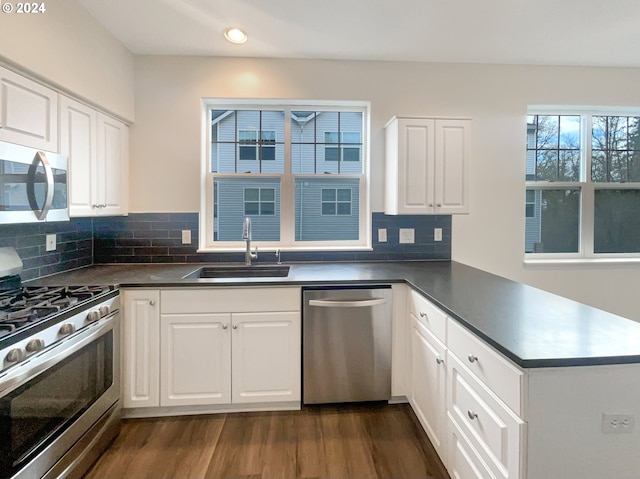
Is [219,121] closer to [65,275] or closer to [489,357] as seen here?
[65,275]

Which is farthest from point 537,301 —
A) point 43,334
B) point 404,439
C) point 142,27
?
point 142,27

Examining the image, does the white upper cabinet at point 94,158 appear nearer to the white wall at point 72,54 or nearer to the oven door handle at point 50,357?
the white wall at point 72,54

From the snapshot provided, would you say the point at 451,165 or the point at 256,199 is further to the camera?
the point at 256,199

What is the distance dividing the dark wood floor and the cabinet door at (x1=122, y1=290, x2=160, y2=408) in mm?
175

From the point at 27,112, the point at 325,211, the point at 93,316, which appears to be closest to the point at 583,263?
the point at 325,211

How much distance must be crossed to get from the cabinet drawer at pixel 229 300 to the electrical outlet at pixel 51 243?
841mm

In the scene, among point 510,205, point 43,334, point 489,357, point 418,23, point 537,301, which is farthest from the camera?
point 510,205

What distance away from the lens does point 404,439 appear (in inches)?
76.9

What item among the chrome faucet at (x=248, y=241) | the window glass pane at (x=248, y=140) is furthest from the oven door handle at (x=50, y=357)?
the window glass pane at (x=248, y=140)

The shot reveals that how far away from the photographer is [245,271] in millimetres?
2730

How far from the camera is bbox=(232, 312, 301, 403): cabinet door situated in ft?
7.13

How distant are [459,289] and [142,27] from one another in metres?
2.66

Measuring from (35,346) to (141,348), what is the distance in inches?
32.3

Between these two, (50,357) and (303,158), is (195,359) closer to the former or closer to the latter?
(50,357)
